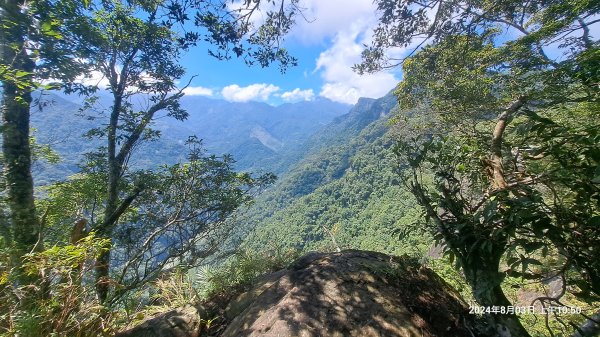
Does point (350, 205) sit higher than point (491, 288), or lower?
lower

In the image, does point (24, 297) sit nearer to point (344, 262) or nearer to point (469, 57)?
point (344, 262)

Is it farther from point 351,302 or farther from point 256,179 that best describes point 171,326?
point 256,179

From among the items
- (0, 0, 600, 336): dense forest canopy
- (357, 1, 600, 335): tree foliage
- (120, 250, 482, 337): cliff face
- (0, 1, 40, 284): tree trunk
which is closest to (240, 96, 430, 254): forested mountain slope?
(0, 0, 600, 336): dense forest canopy

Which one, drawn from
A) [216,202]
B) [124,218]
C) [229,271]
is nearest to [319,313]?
[229,271]

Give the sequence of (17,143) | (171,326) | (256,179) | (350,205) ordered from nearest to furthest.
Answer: (171,326) → (17,143) → (256,179) → (350,205)

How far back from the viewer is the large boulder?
263 cm

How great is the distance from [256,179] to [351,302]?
8.95 metres

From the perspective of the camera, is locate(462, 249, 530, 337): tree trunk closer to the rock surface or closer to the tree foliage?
the tree foliage

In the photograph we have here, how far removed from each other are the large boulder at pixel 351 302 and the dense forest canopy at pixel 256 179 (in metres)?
0.56

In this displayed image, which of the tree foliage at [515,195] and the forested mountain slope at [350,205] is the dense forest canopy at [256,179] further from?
the forested mountain slope at [350,205]

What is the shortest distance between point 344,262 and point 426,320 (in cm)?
104

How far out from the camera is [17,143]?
4746mm

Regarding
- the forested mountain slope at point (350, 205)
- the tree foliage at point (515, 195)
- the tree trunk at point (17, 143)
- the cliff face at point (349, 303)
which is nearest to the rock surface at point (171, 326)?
the cliff face at point (349, 303)

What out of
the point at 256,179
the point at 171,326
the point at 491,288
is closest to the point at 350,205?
the point at 256,179
